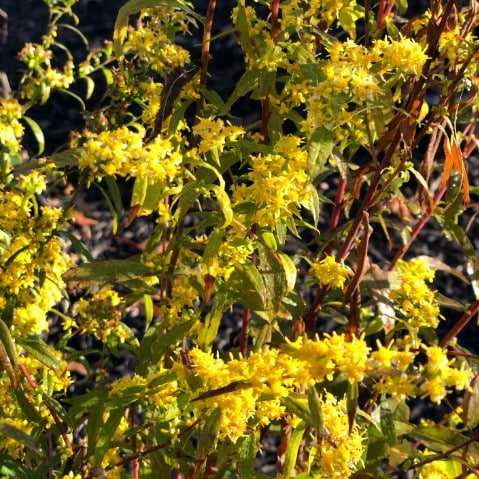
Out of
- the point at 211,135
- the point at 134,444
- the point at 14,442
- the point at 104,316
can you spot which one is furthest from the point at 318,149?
the point at 14,442

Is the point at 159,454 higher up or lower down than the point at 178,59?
lower down

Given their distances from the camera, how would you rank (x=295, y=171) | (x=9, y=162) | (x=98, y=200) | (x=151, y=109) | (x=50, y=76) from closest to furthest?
(x=295, y=171), (x=151, y=109), (x=9, y=162), (x=50, y=76), (x=98, y=200)

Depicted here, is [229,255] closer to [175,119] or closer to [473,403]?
[175,119]

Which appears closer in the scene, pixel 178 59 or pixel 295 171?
pixel 295 171

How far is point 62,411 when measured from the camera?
2014 mm

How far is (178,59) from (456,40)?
0.66 meters

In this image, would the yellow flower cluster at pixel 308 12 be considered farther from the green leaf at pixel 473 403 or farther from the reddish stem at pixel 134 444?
the reddish stem at pixel 134 444

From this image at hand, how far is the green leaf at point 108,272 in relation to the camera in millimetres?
1883

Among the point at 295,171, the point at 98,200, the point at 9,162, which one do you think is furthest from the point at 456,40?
the point at 98,200

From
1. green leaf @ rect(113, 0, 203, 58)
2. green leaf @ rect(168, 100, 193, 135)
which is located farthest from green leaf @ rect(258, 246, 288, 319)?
green leaf @ rect(113, 0, 203, 58)

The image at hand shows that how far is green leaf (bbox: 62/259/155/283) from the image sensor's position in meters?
1.88

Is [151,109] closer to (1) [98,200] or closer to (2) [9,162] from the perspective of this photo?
(2) [9,162]

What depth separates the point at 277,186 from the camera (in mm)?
1704

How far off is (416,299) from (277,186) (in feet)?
1.68
